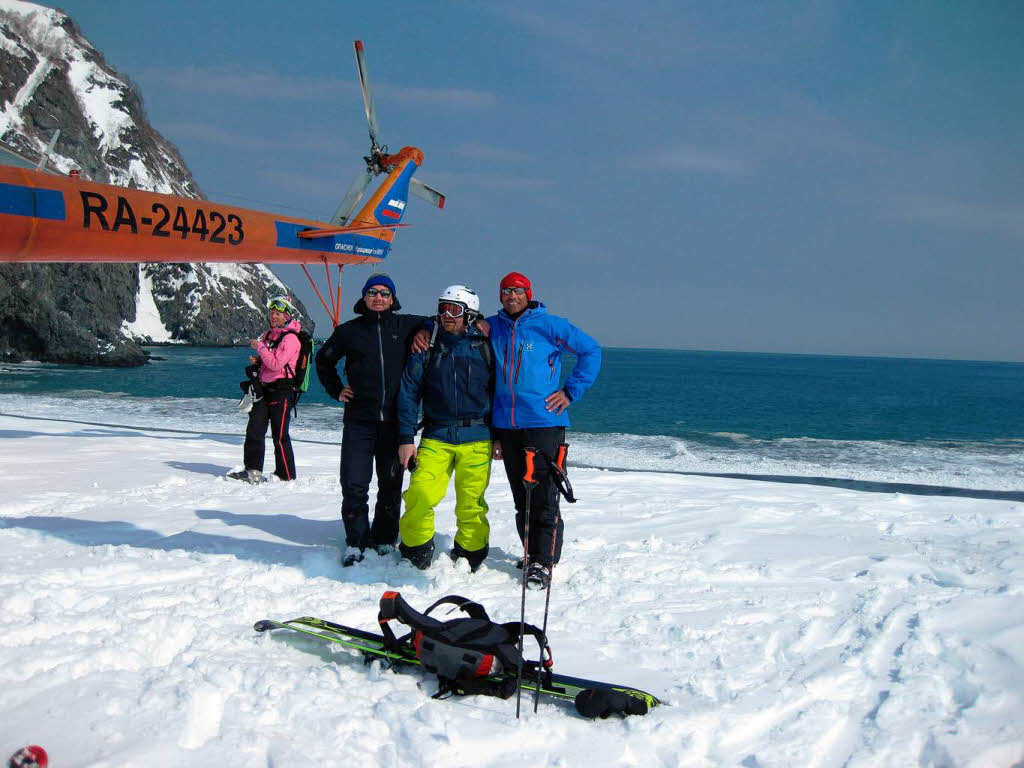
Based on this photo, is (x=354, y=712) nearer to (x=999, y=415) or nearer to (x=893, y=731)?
(x=893, y=731)

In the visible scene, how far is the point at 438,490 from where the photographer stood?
477 centimetres

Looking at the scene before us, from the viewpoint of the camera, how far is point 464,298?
4840 mm

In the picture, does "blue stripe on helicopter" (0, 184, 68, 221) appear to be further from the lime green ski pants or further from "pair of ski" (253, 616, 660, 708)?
"pair of ski" (253, 616, 660, 708)

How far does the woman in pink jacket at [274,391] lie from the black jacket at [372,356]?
303 cm

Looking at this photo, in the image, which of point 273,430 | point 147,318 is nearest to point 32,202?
point 273,430

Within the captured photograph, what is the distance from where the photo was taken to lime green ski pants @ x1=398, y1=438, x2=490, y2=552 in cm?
473

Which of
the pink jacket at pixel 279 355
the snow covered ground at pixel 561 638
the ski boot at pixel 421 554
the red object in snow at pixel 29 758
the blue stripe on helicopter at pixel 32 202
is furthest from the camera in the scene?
the blue stripe on helicopter at pixel 32 202

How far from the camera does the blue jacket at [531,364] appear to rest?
4777 millimetres

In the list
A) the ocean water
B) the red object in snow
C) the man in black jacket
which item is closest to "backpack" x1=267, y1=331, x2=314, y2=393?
the man in black jacket

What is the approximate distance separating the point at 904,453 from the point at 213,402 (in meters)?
22.5

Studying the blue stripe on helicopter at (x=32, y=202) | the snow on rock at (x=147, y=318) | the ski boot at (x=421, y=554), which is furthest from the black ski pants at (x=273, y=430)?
the snow on rock at (x=147, y=318)

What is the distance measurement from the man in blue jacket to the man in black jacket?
0.70 m

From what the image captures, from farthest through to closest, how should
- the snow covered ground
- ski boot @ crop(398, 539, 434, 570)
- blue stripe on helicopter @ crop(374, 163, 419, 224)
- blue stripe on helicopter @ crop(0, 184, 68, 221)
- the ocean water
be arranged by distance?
1. blue stripe on helicopter @ crop(374, 163, 419, 224)
2. the ocean water
3. blue stripe on helicopter @ crop(0, 184, 68, 221)
4. ski boot @ crop(398, 539, 434, 570)
5. the snow covered ground

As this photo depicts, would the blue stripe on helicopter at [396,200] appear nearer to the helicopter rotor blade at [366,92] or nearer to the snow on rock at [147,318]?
the helicopter rotor blade at [366,92]
